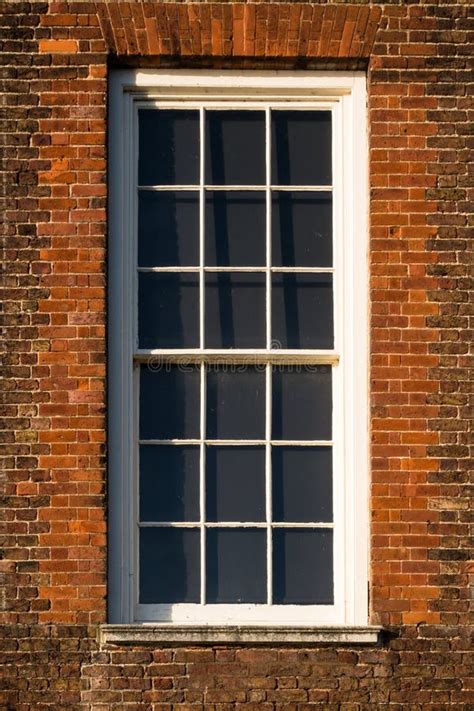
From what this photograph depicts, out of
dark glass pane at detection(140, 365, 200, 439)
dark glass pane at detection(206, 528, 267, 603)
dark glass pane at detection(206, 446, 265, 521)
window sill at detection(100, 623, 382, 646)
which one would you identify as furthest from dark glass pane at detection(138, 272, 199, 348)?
window sill at detection(100, 623, 382, 646)

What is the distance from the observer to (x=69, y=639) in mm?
7613

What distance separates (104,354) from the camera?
7.82m

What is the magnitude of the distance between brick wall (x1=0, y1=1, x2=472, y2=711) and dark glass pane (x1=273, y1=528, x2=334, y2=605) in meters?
0.34

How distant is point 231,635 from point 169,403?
1.41 metres

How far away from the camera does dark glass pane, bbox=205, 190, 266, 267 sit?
812 centimetres

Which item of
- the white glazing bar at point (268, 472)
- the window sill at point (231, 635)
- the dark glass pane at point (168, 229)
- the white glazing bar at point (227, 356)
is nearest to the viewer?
the window sill at point (231, 635)

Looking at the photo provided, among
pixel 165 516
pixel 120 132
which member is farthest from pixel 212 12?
pixel 165 516

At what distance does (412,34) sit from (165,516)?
10.6 ft

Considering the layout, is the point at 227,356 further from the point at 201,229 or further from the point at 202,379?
the point at 201,229

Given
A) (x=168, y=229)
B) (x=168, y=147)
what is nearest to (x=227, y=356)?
(x=168, y=229)

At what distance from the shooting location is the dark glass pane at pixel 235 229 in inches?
320

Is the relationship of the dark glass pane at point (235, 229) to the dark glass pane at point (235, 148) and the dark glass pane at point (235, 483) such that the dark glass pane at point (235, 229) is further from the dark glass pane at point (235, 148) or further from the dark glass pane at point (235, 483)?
the dark glass pane at point (235, 483)

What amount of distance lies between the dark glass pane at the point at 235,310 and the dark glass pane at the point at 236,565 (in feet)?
3.69

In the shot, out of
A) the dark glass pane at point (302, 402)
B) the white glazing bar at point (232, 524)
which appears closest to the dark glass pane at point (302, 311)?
the dark glass pane at point (302, 402)
